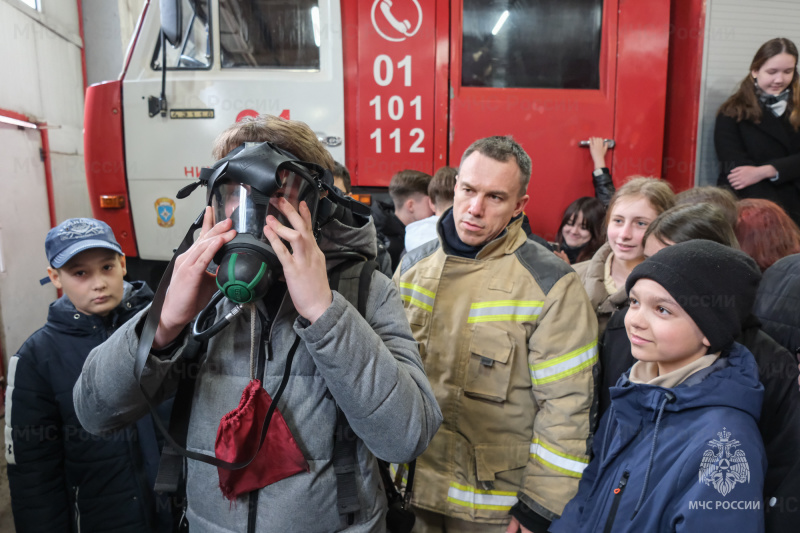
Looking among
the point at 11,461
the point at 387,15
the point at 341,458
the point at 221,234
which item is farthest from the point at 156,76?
the point at 341,458

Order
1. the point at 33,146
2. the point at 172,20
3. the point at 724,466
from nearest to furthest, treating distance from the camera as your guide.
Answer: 1. the point at 724,466
2. the point at 172,20
3. the point at 33,146

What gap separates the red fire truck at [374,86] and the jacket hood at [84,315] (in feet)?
5.14

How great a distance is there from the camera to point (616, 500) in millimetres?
1303

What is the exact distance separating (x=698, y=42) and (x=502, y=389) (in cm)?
294

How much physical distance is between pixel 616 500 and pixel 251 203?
111 cm

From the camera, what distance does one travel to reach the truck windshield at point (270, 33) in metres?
3.22

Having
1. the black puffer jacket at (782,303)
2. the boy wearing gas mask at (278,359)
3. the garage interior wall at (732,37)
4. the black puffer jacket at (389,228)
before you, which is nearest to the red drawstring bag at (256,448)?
the boy wearing gas mask at (278,359)

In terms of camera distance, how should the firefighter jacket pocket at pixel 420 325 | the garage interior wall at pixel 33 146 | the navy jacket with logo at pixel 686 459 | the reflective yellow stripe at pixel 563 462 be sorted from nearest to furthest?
the navy jacket with logo at pixel 686 459
the reflective yellow stripe at pixel 563 462
the firefighter jacket pocket at pixel 420 325
the garage interior wall at pixel 33 146

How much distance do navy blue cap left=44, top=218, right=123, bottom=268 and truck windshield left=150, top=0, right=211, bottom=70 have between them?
5.82 feet

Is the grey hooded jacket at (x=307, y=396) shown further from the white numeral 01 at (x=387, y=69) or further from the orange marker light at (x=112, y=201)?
the orange marker light at (x=112, y=201)

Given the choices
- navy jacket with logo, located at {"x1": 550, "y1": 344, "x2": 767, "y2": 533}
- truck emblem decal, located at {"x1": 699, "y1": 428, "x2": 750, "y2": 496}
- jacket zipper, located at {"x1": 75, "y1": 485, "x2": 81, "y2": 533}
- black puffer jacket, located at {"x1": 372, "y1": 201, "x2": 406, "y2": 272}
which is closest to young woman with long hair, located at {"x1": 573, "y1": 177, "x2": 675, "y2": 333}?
navy jacket with logo, located at {"x1": 550, "y1": 344, "x2": 767, "y2": 533}

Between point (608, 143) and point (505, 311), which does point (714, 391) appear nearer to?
point (505, 311)

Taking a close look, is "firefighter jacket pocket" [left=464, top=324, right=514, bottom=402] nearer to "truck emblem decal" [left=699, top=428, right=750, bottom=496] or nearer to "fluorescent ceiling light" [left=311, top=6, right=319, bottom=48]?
"truck emblem decal" [left=699, top=428, right=750, bottom=496]

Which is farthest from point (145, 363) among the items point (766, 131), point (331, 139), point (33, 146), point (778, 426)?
point (33, 146)
